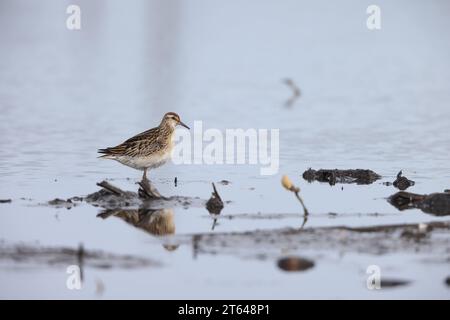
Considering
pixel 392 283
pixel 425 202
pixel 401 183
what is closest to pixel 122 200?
pixel 425 202

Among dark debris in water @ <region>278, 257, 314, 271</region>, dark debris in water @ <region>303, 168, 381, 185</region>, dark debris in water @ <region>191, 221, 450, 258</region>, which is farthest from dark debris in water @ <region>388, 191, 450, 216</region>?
dark debris in water @ <region>278, 257, 314, 271</region>

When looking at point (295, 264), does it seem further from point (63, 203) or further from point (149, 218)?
point (63, 203)

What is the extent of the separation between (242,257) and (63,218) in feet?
9.01

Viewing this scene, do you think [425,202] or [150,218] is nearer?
[150,218]

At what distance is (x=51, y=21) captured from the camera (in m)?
38.6

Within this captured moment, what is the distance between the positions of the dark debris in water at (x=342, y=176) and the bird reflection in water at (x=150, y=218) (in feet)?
9.72

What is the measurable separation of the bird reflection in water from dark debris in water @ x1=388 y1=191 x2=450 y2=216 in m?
2.83

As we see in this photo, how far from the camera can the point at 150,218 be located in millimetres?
12977

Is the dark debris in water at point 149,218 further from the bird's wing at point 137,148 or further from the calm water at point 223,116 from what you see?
the bird's wing at point 137,148

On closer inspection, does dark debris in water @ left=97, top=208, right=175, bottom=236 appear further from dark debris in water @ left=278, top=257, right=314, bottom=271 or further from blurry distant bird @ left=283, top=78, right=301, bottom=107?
blurry distant bird @ left=283, top=78, right=301, bottom=107

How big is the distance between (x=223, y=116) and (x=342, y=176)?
6.82 meters

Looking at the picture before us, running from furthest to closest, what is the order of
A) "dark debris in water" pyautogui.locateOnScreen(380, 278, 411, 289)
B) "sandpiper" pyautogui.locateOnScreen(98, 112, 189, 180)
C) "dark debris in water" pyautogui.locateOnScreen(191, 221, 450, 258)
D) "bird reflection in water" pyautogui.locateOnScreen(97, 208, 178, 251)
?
1. "sandpiper" pyautogui.locateOnScreen(98, 112, 189, 180)
2. "bird reflection in water" pyautogui.locateOnScreen(97, 208, 178, 251)
3. "dark debris in water" pyautogui.locateOnScreen(191, 221, 450, 258)
4. "dark debris in water" pyautogui.locateOnScreen(380, 278, 411, 289)

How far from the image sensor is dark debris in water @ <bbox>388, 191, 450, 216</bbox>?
43.2 feet

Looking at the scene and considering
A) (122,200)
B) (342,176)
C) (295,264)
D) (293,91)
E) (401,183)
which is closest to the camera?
(295,264)
